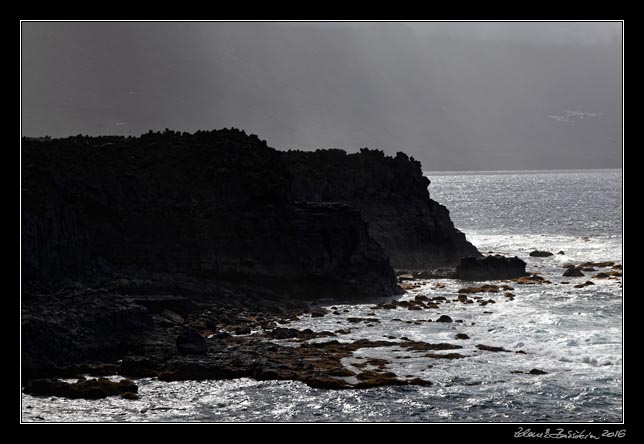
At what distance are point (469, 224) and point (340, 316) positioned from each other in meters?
107

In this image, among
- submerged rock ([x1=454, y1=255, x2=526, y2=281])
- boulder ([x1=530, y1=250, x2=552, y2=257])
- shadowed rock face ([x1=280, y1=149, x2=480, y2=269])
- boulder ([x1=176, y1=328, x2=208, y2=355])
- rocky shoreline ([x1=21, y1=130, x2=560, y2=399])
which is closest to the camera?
rocky shoreline ([x1=21, y1=130, x2=560, y2=399])

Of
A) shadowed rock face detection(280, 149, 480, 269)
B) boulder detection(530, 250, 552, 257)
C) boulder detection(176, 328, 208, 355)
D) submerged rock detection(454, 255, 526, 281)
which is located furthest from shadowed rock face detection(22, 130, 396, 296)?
boulder detection(530, 250, 552, 257)

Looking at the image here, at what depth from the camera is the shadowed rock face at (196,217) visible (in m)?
67.2

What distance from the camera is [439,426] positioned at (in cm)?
3569

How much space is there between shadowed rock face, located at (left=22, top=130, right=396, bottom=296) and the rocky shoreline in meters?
0.11

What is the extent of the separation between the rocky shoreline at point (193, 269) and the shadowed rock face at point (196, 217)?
108 mm

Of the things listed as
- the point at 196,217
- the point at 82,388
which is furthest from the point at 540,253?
the point at 82,388

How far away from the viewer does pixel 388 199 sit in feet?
333

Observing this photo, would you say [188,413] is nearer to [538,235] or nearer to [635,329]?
[635,329]

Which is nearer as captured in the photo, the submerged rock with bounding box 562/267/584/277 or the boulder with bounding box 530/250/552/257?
the submerged rock with bounding box 562/267/584/277

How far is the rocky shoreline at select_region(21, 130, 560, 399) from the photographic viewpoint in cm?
4647

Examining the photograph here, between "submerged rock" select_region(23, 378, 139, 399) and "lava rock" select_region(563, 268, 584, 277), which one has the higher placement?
"lava rock" select_region(563, 268, 584, 277)

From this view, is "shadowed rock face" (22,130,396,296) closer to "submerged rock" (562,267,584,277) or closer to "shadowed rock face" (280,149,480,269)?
"shadowed rock face" (280,149,480,269)

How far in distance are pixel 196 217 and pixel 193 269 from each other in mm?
4413
